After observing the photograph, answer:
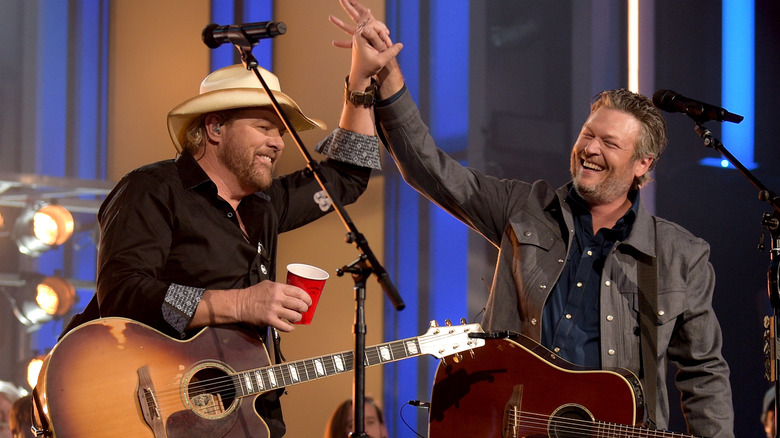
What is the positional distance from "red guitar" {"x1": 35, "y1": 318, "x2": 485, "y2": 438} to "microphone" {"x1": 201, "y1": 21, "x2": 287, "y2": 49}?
980 mm

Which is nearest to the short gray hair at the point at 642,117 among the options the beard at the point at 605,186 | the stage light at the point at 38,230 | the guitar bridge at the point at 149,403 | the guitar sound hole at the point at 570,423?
the beard at the point at 605,186

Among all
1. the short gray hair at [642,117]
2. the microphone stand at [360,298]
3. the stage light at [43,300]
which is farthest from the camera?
the stage light at [43,300]

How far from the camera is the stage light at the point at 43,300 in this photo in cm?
575

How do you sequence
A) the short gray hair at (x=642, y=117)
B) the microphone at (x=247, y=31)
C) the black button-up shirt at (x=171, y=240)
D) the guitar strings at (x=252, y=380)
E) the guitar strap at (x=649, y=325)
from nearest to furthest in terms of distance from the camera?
the microphone at (x=247, y=31) → the guitar strings at (x=252, y=380) → the black button-up shirt at (x=171, y=240) → the guitar strap at (x=649, y=325) → the short gray hair at (x=642, y=117)

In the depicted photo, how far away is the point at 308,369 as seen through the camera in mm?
2838

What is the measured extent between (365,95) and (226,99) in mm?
545

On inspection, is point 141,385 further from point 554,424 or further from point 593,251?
point 593,251

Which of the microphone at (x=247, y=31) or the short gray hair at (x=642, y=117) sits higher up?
the microphone at (x=247, y=31)

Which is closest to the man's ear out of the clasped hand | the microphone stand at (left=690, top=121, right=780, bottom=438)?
the clasped hand

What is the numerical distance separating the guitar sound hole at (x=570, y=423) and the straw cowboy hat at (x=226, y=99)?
5.06 feet

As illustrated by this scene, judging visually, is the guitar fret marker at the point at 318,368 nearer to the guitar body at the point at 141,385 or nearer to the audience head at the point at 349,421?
the guitar body at the point at 141,385

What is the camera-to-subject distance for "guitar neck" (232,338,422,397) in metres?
2.79

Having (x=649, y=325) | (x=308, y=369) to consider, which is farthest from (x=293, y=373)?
(x=649, y=325)

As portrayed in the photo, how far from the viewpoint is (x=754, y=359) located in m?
5.28
